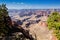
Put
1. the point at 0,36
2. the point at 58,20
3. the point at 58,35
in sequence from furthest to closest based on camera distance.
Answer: the point at 58,20 → the point at 58,35 → the point at 0,36

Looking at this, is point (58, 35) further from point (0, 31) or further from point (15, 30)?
point (0, 31)

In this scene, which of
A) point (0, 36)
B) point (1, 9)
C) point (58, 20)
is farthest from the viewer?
point (58, 20)

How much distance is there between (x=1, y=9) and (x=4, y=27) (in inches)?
206

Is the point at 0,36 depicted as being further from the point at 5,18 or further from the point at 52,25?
the point at 52,25

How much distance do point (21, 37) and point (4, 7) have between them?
32.6ft

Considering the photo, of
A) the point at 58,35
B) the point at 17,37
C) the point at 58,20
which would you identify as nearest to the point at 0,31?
the point at 17,37

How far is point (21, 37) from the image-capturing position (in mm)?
50812

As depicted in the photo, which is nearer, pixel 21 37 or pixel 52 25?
pixel 21 37

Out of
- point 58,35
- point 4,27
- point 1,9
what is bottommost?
point 58,35

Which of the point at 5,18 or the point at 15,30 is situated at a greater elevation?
the point at 5,18

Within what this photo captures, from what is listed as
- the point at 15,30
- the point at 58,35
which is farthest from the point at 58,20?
the point at 15,30

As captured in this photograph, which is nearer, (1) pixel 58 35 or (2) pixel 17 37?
(2) pixel 17 37

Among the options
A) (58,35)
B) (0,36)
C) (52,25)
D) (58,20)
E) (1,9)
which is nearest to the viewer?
(0,36)

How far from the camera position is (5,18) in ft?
170
